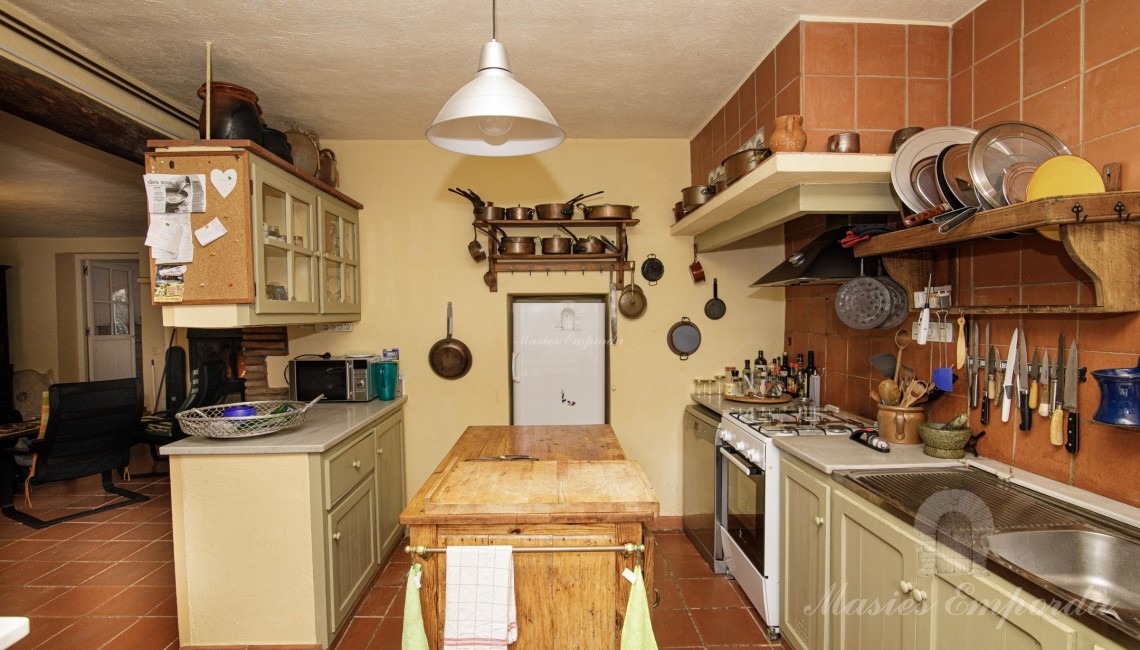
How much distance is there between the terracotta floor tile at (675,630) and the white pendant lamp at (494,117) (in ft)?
7.07

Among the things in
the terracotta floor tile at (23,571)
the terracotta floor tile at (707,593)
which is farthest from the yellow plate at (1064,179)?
the terracotta floor tile at (23,571)

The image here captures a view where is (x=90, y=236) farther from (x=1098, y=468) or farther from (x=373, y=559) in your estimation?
(x=1098, y=468)

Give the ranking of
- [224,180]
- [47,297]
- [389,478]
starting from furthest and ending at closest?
[47,297]
[389,478]
[224,180]

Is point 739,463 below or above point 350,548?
above

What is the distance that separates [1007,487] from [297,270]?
10.4 feet

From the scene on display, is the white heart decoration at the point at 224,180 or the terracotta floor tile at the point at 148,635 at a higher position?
the white heart decoration at the point at 224,180

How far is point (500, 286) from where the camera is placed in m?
3.55

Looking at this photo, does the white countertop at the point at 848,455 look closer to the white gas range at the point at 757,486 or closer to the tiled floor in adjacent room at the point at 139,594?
the white gas range at the point at 757,486

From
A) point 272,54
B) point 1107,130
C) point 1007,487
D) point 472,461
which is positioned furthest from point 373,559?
point 1107,130

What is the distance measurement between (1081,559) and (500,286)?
9.73ft

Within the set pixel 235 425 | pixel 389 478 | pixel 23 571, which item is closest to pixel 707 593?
pixel 389 478

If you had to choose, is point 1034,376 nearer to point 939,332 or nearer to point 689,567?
point 939,332

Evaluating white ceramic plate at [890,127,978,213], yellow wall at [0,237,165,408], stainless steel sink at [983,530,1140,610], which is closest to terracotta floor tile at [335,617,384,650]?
stainless steel sink at [983,530,1140,610]

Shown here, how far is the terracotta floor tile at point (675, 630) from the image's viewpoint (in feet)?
7.72
